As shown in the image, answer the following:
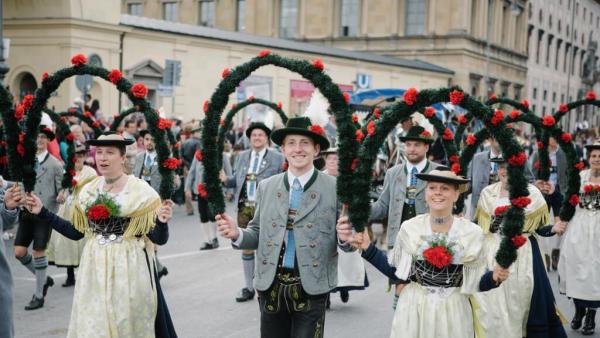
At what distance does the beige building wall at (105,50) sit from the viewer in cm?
2198

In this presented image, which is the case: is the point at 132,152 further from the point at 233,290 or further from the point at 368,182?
the point at 368,182

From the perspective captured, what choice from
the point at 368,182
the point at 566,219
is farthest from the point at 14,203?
the point at 566,219

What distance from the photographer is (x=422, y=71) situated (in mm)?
43438

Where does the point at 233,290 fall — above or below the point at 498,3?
below

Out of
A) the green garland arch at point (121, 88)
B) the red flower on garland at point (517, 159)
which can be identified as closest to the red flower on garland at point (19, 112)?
the green garland arch at point (121, 88)

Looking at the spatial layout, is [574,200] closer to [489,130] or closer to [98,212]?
[489,130]

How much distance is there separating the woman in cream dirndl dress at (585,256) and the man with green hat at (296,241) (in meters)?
4.02

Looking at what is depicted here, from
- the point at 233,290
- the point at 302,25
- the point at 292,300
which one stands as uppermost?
the point at 302,25

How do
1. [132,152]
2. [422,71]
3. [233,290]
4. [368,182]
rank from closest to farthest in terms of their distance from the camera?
[368,182]
[233,290]
[132,152]
[422,71]

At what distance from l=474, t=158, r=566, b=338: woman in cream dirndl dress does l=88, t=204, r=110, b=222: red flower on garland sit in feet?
10.8

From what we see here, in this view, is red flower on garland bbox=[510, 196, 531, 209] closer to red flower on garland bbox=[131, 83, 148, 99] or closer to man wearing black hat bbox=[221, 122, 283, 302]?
red flower on garland bbox=[131, 83, 148, 99]

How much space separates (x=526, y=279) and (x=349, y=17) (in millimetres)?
48001

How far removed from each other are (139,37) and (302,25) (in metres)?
30.8

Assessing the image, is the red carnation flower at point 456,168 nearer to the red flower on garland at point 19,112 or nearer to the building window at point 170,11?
the red flower on garland at point 19,112
